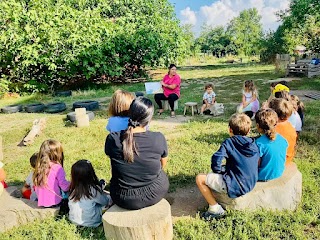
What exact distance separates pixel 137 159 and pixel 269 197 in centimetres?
151

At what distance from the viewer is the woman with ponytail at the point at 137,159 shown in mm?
3070

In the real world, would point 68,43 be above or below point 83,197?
above

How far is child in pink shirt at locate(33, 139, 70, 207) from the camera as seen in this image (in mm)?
3578

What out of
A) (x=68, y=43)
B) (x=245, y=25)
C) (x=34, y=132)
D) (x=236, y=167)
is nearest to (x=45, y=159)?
(x=236, y=167)

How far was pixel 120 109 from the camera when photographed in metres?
3.91

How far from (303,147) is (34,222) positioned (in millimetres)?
4319

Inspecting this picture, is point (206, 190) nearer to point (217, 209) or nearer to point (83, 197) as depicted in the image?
point (217, 209)

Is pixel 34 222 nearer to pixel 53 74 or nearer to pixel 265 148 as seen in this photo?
pixel 265 148

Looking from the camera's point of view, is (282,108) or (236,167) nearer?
(236,167)

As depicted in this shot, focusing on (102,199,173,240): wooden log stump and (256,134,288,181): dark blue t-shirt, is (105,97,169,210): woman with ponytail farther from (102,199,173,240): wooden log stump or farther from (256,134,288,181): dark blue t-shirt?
(256,134,288,181): dark blue t-shirt

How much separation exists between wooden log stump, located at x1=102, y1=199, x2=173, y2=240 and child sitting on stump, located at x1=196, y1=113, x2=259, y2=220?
621 millimetres

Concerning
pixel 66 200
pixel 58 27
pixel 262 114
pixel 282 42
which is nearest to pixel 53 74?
pixel 58 27

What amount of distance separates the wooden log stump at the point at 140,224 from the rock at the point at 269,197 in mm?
749

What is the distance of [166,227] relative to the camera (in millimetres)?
3000
